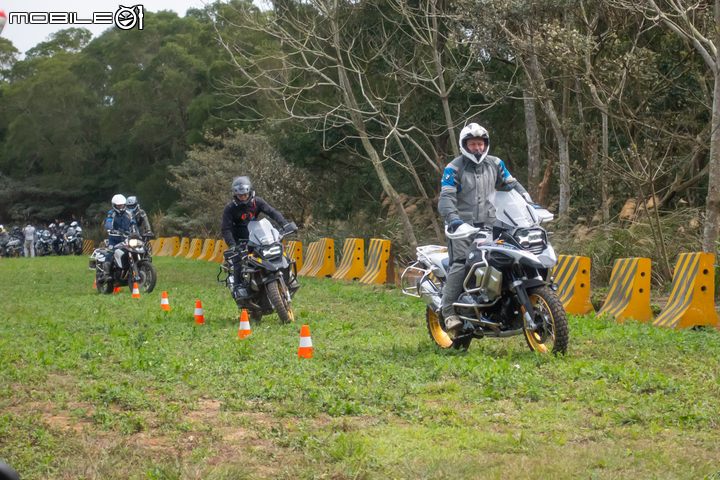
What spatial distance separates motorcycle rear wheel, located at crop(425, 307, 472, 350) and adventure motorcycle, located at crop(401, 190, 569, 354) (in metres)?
0.32

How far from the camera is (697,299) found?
30.3 ft

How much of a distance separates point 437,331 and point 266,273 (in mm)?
3128

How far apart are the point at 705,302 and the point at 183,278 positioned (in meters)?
14.8

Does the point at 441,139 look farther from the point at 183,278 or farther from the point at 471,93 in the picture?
the point at 183,278

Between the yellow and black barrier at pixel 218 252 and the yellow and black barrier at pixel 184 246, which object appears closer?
the yellow and black barrier at pixel 218 252

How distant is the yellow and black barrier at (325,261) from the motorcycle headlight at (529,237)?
13.5 metres

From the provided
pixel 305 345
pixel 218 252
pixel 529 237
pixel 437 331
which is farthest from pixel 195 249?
pixel 529 237

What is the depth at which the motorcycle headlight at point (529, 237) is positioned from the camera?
22.5 ft

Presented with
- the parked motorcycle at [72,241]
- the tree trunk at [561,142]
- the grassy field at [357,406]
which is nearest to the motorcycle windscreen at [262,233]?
the grassy field at [357,406]

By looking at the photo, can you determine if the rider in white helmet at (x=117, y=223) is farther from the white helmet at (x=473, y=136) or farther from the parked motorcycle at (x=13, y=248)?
the parked motorcycle at (x=13, y=248)

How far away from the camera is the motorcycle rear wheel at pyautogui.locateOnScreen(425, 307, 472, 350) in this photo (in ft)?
25.8

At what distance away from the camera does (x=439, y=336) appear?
8312mm

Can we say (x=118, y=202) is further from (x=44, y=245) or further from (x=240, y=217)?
(x=44, y=245)

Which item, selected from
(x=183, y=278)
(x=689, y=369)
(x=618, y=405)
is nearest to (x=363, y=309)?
(x=689, y=369)
